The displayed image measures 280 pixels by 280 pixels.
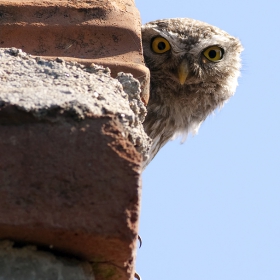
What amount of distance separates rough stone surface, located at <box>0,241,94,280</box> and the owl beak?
3.88 meters

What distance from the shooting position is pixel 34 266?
5.50 ft

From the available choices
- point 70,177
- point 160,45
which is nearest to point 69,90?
point 70,177

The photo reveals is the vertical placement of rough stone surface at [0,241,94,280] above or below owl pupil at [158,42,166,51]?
above

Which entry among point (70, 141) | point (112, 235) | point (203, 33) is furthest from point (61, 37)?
point (203, 33)

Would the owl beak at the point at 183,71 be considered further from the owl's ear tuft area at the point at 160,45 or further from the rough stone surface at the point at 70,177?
the rough stone surface at the point at 70,177

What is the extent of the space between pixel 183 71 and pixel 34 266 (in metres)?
4.06

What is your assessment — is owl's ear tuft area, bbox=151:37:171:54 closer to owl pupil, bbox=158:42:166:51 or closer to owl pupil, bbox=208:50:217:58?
owl pupil, bbox=158:42:166:51

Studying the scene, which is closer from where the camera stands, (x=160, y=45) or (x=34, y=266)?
(x=34, y=266)

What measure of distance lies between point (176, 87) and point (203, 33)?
73 centimetres

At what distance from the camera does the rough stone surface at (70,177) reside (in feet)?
5.27

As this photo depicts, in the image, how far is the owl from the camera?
211 inches

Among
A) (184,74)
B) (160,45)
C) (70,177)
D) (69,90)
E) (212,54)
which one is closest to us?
(70,177)

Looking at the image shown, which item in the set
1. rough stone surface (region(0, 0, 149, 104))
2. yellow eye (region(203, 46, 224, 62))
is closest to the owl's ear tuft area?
yellow eye (region(203, 46, 224, 62))

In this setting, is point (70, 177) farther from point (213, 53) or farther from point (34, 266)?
point (213, 53)
